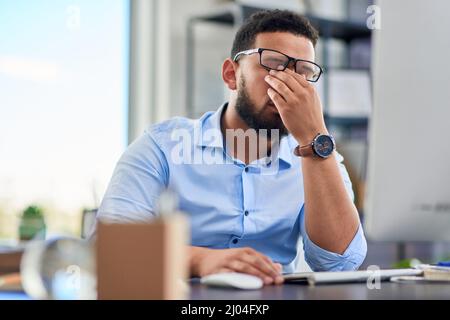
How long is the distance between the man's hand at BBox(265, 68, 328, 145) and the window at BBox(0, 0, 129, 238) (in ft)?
5.54

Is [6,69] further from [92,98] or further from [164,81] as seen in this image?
[164,81]

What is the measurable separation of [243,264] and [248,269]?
0.5 inches

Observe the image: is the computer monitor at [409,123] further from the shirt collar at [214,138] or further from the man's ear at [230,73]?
the man's ear at [230,73]

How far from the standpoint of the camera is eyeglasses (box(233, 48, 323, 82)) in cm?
159

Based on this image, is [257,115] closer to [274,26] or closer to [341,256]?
[274,26]

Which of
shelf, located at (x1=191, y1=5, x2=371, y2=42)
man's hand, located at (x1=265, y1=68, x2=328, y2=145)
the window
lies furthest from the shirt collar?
shelf, located at (x1=191, y1=5, x2=371, y2=42)

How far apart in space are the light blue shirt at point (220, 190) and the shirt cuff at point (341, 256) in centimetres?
2

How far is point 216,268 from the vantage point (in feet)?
3.97

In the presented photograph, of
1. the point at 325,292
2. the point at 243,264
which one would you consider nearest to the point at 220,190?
the point at 243,264

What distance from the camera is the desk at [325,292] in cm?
97

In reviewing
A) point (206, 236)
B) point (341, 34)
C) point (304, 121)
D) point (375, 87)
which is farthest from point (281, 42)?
point (341, 34)

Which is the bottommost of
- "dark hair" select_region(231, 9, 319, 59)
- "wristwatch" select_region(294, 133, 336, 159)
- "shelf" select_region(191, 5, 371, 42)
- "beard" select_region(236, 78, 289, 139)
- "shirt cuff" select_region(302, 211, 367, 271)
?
"shirt cuff" select_region(302, 211, 367, 271)

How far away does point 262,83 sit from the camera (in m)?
1.67

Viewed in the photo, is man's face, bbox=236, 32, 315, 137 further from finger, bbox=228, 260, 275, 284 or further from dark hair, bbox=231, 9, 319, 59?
finger, bbox=228, 260, 275, 284
